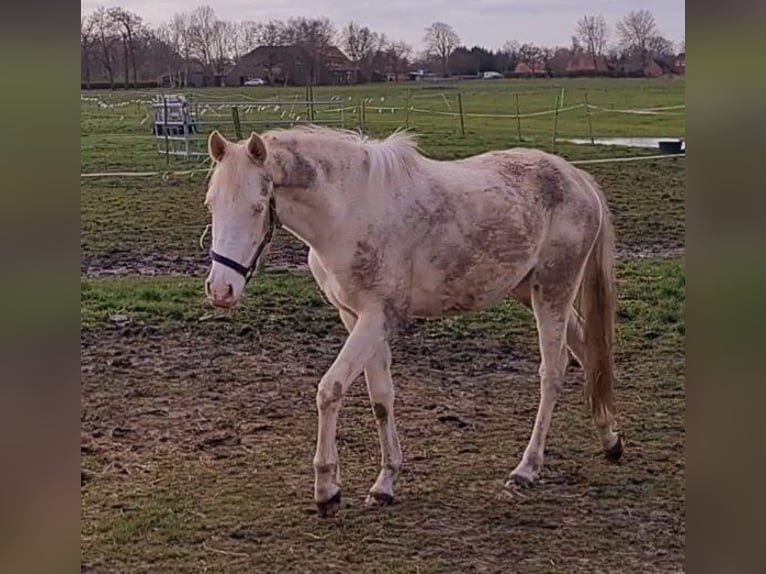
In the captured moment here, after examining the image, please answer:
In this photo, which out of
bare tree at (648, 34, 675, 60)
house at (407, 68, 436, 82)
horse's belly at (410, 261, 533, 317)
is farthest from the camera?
house at (407, 68, 436, 82)

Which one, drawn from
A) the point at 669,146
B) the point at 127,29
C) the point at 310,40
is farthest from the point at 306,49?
the point at 669,146

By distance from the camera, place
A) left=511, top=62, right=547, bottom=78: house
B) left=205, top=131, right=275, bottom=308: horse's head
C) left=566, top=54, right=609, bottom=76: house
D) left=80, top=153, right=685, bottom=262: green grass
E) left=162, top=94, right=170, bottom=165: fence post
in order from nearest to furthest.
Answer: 1. left=205, top=131, right=275, bottom=308: horse's head
2. left=566, top=54, right=609, bottom=76: house
3. left=511, top=62, right=547, bottom=78: house
4. left=80, top=153, right=685, bottom=262: green grass
5. left=162, top=94, right=170, bottom=165: fence post

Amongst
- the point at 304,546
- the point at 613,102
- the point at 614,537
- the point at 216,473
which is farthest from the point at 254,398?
the point at 613,102

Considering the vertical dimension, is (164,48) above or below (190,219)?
above

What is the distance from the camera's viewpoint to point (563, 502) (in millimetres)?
3418

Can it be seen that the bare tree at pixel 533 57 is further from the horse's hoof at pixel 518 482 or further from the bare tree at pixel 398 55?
the horse's hoof at pixel 518 482

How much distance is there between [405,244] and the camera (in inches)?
128

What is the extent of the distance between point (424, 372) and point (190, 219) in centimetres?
383

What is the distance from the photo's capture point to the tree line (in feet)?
14.2

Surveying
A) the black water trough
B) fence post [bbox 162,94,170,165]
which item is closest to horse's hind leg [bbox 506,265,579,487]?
fence post [bbox 162,94,170,165]

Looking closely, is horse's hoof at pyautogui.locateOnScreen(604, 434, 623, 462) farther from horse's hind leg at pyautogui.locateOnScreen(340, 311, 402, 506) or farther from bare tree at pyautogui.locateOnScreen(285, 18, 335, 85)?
bare tree at pyautogui.locateOnScreen(285, 18, 335, 85)

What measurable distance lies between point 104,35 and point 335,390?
1523 millimetres
